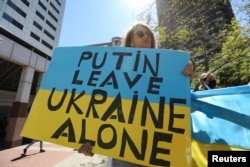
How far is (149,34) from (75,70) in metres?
0.82

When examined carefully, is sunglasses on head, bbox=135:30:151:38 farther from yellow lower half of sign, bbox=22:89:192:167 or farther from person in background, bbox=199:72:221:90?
person in background, bbox=199:72:221:90

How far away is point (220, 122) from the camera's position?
1.94 m

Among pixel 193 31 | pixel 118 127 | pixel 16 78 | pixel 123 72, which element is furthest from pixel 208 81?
pixel 16 78

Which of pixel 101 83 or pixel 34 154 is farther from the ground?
pixel 101 83

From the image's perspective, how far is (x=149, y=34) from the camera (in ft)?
7.54

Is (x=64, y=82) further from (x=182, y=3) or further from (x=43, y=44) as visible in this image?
(x=43, y=44)

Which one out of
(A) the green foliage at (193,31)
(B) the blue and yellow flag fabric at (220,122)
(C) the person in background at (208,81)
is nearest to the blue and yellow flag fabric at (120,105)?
(B) the blue and yellow flag fabric at (220,122)

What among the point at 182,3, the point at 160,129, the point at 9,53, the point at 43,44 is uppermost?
the point at 43,44

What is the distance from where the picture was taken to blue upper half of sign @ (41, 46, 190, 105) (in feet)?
6.11

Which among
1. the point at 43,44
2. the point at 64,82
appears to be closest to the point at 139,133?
the point at 64,82

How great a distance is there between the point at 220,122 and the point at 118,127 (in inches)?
34.9

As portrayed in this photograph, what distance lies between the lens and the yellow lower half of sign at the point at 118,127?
1617 mm

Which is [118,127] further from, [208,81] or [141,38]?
[208,81]

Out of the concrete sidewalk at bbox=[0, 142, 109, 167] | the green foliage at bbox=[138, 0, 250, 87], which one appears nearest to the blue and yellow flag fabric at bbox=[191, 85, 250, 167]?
the concrete sidewalk at bbox=[0, 142, 109, 167]
